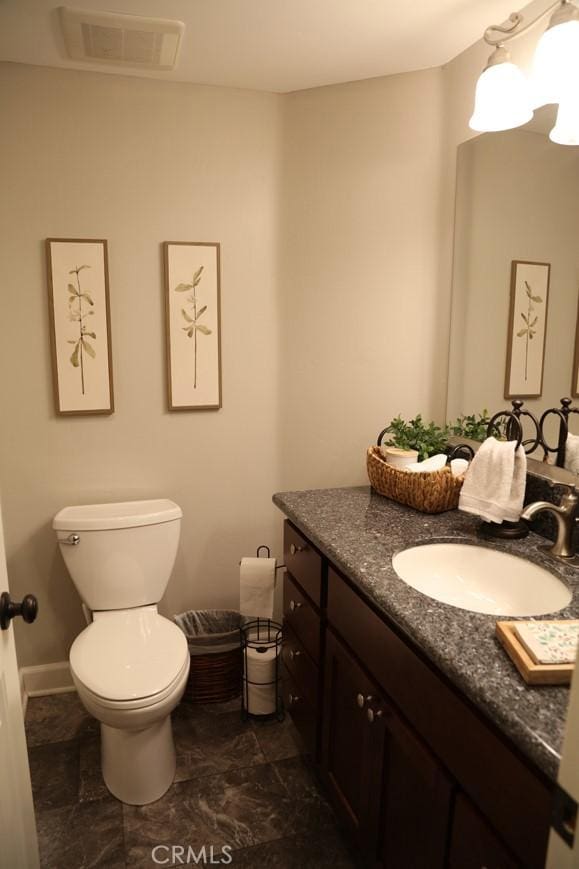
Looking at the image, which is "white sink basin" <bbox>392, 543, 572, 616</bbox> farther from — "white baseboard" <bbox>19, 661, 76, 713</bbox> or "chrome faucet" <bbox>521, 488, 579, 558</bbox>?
"white baseboard" <bbox>19, 661, 76, 713</bbox>

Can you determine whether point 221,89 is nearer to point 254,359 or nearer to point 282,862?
point 254,359

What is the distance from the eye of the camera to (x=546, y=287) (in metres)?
1.68

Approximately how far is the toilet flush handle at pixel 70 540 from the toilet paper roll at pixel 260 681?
772mm

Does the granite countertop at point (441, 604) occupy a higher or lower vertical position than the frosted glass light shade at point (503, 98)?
lower

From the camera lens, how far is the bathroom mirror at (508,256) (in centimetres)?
160

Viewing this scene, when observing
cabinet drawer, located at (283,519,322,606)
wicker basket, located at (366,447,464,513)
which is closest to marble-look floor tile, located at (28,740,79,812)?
cabinet drawer, located at (283,519,322,606)

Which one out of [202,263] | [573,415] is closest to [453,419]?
[573,415]

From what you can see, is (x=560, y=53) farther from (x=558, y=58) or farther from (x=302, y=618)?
(x=302, y=618)

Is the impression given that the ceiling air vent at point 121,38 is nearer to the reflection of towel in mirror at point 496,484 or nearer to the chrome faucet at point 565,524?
the reflection of towel in mirror at point 496,484

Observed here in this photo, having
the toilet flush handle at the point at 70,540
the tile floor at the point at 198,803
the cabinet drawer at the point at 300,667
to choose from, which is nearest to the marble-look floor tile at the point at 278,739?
the tile floor at the point at 198,803

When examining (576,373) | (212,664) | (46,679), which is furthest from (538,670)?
(46,679)

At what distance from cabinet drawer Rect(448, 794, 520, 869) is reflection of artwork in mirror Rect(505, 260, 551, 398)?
116 cm

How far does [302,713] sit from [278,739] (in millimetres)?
333

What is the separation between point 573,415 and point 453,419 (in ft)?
2.12
